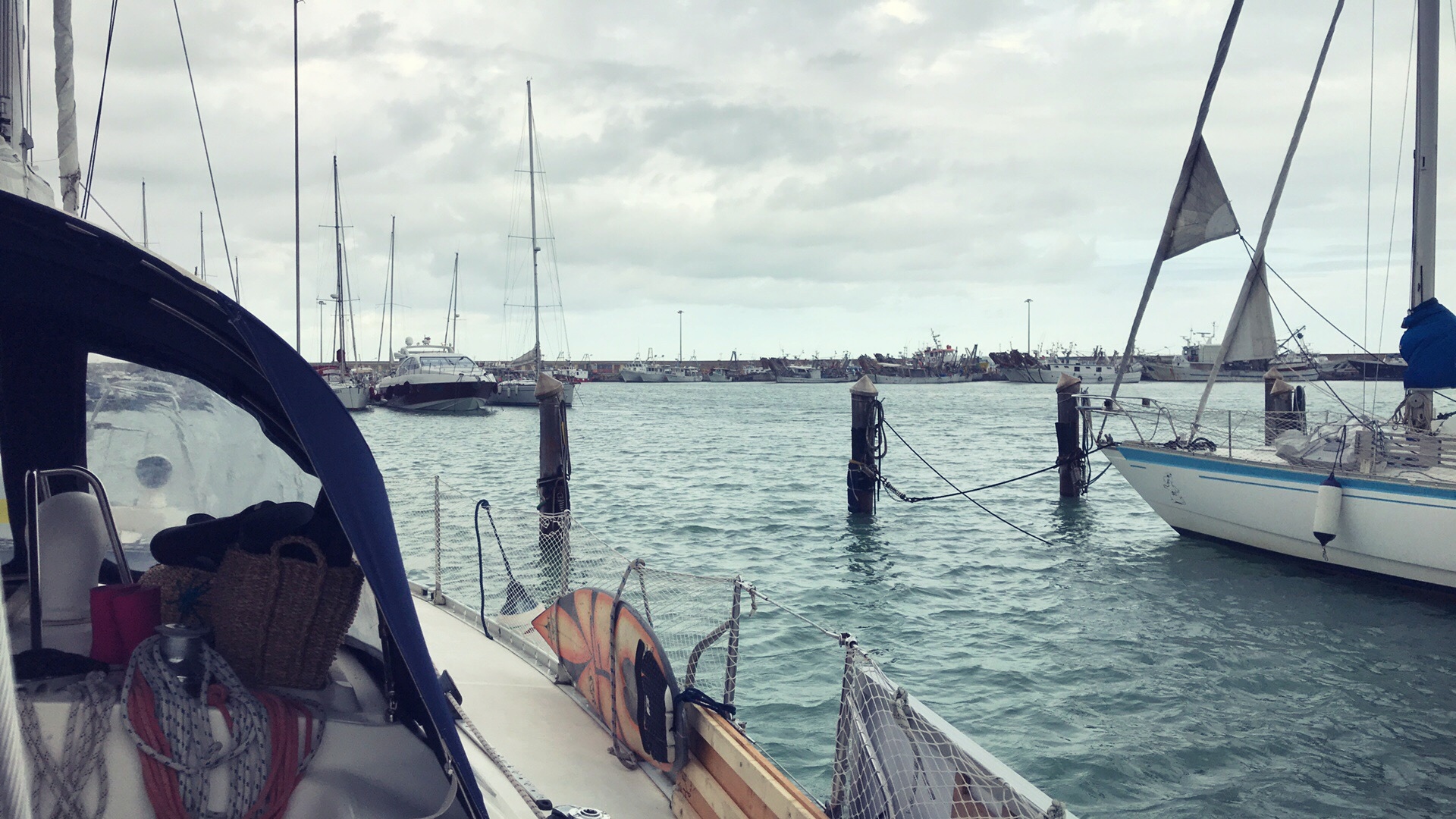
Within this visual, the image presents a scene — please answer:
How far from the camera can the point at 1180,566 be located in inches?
558

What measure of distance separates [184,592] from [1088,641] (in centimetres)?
963

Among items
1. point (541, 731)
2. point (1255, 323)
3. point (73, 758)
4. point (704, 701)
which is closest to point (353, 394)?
point (1255, 323)

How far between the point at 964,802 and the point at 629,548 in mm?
13205

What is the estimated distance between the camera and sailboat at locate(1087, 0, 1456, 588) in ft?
38.2

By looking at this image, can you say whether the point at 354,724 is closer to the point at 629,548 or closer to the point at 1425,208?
the point at 629,548

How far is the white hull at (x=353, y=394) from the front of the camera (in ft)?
166

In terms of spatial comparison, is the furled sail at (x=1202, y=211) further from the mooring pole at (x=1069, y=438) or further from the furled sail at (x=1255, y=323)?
the mooring pole at (x=1069, y=438)

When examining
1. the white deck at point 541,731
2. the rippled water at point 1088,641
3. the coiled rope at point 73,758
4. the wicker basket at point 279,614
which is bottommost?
the rippled water at point 1088,641

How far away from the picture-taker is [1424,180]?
13.2 meters

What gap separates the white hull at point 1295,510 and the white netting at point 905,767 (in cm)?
1108

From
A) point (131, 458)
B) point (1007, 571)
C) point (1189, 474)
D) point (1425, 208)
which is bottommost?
point (1007, 571)

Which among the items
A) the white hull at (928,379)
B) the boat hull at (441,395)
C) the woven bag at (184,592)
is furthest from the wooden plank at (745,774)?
the white hull at (928,379)

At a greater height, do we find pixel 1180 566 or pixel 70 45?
pixel 70 45

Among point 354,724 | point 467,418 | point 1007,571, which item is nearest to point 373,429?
point 467,418
